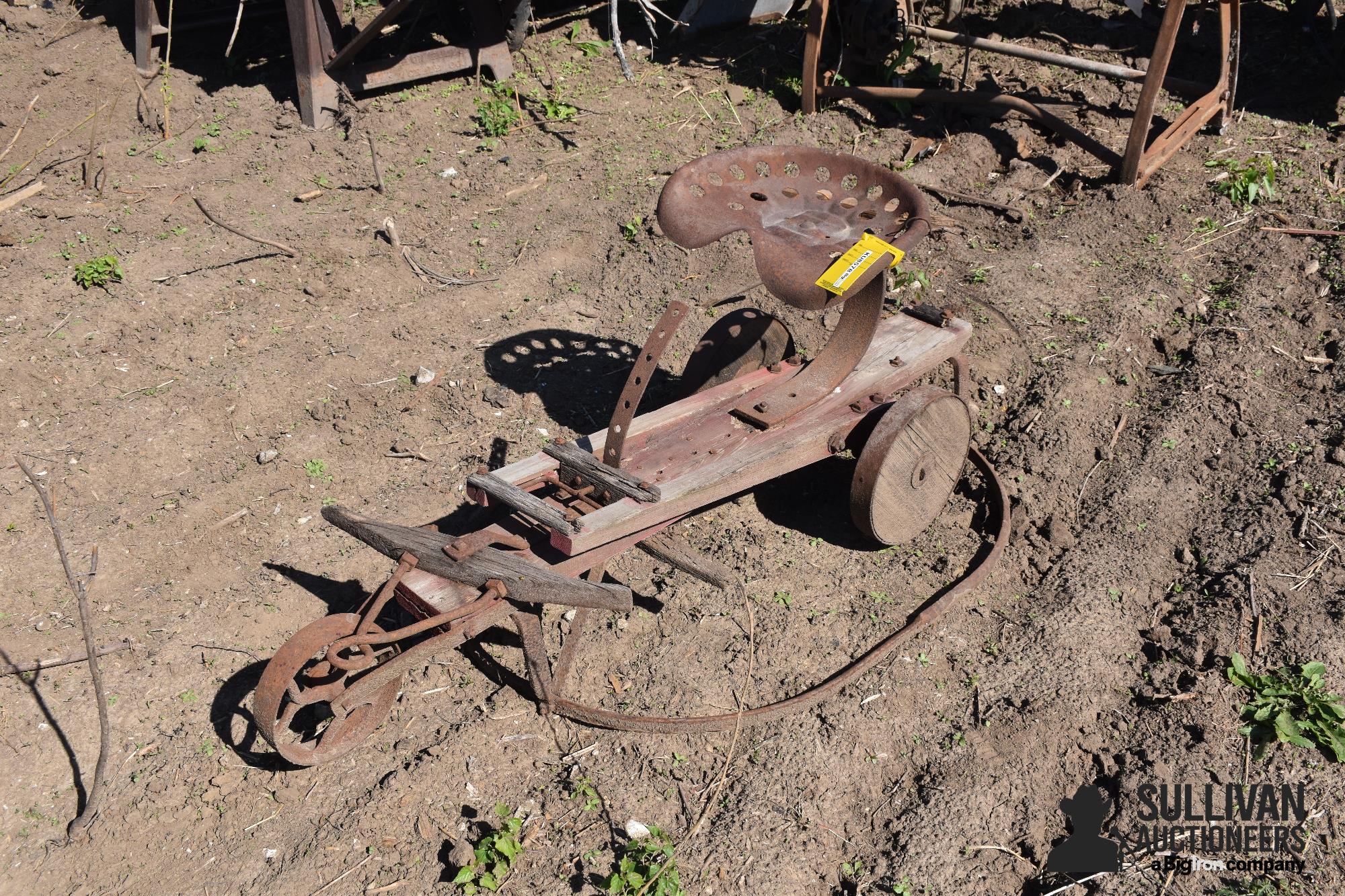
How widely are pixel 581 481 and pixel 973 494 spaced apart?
189 centimetres

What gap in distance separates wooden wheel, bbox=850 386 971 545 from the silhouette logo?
1220 millimetres

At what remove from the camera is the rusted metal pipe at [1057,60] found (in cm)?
630

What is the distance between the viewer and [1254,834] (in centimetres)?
323

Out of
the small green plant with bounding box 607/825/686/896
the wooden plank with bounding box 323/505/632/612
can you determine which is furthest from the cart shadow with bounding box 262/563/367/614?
the small green plant with bounding box 607/825/686/896

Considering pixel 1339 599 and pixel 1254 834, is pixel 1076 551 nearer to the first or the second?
pixel 1339 599

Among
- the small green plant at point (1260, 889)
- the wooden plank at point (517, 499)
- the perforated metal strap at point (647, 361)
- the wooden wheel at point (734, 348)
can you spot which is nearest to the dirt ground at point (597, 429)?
the small green plant at point (1260, 889)

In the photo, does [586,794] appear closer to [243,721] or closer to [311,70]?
[243,721]

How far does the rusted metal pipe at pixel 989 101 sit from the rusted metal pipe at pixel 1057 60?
266 millimetres

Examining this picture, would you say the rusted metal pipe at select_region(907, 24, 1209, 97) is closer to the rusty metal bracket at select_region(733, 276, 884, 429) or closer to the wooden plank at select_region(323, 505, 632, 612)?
the rusty metal bracket at select_region(733, 276, 884, 429)

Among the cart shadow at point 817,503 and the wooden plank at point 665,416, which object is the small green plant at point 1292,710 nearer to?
the cart shadow at point 817,503

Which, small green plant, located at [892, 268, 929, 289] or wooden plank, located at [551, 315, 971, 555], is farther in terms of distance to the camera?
small green plant, located at [892, 268, 929, 289]

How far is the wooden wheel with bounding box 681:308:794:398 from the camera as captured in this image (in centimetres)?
453

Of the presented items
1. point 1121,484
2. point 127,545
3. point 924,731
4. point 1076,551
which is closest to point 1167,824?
point 924,731

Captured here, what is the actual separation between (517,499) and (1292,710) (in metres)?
2.75
